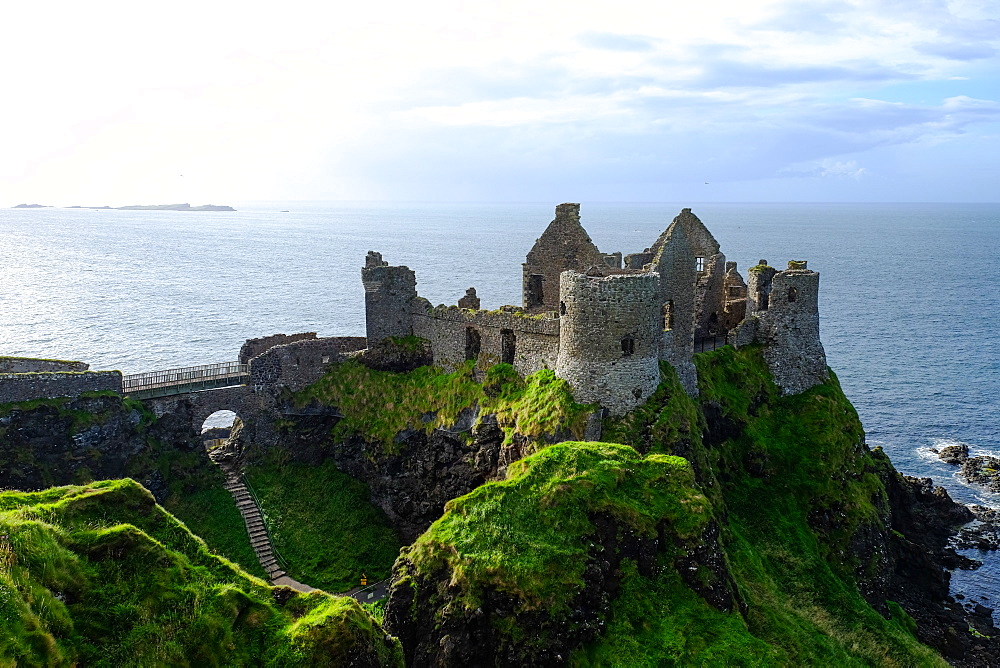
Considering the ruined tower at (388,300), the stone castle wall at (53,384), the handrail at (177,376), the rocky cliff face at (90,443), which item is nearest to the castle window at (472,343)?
the ruined tower at (388,300)

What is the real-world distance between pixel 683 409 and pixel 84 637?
86.9 ft

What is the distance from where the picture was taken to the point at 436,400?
4353 centimetres

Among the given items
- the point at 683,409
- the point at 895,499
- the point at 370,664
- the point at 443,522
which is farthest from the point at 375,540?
the point at 895,499

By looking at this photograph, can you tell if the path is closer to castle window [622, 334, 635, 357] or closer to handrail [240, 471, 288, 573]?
handrail [240, 471, 288, 573]

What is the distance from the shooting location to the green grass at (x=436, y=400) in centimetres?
3572

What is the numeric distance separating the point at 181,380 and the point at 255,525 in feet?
33.2

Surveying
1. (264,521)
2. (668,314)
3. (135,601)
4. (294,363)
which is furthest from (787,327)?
(135,601)

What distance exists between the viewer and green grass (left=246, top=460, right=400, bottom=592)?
127ft

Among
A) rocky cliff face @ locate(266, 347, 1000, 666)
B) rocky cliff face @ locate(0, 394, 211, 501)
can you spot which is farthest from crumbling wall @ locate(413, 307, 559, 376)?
rocky cliff face @ locate(0, 394, 211, 501)

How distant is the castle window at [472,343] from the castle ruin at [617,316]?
0.18 feet

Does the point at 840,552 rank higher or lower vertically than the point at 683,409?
lower

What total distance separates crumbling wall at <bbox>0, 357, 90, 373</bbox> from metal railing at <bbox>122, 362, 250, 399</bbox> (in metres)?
2.84

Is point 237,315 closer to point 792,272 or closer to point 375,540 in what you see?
point 375,540

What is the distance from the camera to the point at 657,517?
2783 centimetres
